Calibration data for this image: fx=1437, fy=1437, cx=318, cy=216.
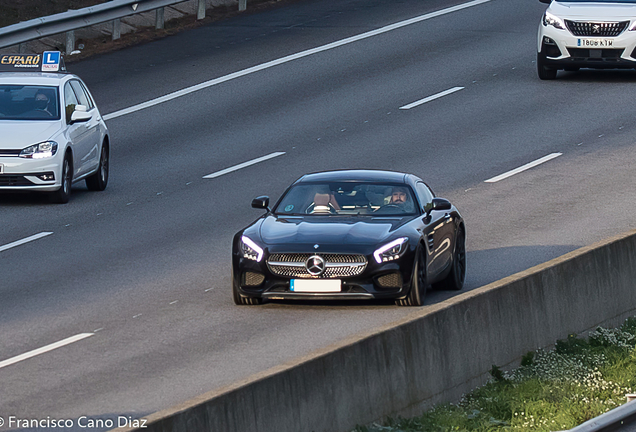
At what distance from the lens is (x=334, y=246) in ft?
43.4

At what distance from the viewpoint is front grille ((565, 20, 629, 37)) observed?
2759 cm

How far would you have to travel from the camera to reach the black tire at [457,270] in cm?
1469

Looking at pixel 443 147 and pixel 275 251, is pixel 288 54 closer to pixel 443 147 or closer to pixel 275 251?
pixel 443 147

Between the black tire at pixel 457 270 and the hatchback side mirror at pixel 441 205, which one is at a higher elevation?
the hatchback side mirror at pixel 441 205

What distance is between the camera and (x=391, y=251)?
13.3 metres

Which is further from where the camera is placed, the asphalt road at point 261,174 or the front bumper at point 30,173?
the front bumper at point 30,173

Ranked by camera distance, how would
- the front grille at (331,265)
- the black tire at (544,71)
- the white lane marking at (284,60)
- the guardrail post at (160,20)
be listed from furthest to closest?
the guardrail post at (160,20) → the black tire at (544,71) → the white lane marking at (284,60) → the front grille at (331,265)

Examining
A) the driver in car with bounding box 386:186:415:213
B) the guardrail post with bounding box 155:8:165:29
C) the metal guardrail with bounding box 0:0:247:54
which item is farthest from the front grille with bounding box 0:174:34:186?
the guardrail post with bounding box 155:8:165:29

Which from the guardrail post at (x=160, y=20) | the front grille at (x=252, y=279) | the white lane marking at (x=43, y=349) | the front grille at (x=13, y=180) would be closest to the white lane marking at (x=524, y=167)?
the front grille at (x=13, y=180)

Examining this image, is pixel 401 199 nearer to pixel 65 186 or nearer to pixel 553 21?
pixel 65 186

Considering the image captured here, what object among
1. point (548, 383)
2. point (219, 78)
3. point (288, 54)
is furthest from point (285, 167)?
point (548, 383)

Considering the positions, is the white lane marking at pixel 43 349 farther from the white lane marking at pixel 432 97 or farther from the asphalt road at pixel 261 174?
the white lane marking at pixel 432 97

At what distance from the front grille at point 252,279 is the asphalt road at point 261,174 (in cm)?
29

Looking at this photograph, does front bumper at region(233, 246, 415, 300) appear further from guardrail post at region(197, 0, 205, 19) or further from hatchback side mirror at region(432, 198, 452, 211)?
guardrail post at region(197, 0, 205, 19)
